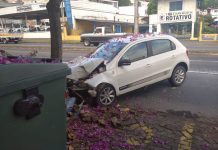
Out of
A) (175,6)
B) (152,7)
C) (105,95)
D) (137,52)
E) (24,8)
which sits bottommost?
(105,95)

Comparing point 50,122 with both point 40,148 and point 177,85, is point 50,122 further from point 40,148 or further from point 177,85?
point 177,85

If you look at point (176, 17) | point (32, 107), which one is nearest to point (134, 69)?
point (32, 107)

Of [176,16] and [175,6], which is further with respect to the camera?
[175,6]

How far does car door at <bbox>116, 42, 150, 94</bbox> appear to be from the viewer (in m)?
7.07

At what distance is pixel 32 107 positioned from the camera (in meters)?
2.49

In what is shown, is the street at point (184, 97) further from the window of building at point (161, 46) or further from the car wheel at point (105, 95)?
the window of building at point (161, 46)

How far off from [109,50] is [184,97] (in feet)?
7.65

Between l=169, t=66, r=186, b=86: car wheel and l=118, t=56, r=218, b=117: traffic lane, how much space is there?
0.17 meters

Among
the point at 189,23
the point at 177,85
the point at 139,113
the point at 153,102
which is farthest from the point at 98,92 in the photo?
the point at 189,23

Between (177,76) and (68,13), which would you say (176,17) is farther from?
(177,76)

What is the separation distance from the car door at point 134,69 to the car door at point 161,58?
0.24 metres

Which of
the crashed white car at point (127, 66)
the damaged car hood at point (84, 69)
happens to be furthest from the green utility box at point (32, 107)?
the damaged car hood at point (84, 69)

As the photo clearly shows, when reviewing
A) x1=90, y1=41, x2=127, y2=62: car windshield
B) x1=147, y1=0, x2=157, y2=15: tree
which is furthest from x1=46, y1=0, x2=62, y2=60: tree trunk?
x1=147, y1=0, x2=157, y2=15: tree

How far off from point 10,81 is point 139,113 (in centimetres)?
426
